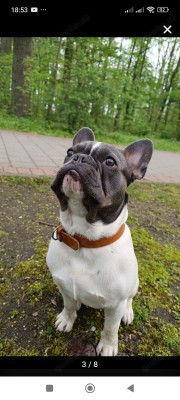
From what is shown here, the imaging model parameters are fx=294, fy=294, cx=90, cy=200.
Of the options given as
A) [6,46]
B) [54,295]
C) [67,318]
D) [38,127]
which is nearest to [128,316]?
[67,318]

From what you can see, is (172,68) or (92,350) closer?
(92,350)

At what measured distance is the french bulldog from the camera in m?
1.53

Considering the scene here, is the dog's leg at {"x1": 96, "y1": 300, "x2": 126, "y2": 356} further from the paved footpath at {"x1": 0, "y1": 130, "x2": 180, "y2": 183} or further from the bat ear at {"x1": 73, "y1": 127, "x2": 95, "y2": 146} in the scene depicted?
the paved footpath at {"x1": 0, "y1": 130, "x2": 180, "y2": 183}

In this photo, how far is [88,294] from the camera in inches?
67.3

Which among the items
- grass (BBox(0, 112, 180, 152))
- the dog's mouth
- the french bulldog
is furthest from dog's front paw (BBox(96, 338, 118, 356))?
grass (BBox(0, 112, 180, 152))

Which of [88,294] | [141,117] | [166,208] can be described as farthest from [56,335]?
[141,117]

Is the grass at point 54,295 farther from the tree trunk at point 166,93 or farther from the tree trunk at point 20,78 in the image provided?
the tree trunk at point 166,93

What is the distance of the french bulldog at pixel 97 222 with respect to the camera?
1.53m

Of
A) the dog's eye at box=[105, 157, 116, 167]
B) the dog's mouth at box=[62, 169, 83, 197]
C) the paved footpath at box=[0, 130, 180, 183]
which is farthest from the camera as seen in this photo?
the paved footpath at box=[0, 130, 180, 183]

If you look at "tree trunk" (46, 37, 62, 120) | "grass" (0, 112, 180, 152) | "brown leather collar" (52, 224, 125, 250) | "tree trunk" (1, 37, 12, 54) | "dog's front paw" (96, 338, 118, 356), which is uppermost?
"tree trunk" (1, 37, 12, 54)

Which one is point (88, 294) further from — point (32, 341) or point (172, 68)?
point (172, 68)

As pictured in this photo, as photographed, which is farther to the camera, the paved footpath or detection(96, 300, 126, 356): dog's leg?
the paved footpath
